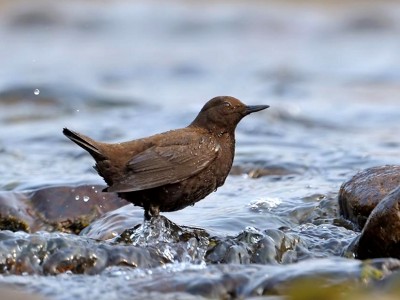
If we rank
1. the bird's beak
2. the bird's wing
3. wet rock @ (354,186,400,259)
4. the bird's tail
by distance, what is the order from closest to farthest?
wet rock @ (354,186,400,259) < the bird's tail < the bird's wing < the bird's beak

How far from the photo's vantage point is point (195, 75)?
18.7 metres

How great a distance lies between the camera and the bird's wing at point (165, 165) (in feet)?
22.7

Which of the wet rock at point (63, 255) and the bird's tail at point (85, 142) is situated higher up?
the bird's tail at point (85, 142)

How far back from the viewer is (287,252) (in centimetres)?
672

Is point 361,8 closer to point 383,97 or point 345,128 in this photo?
point 383,97

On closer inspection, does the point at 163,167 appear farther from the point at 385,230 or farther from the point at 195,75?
the point at 195,75

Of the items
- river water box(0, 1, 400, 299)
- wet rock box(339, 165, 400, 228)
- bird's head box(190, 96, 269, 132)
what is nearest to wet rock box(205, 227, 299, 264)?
river water box(0, 1, 400, 299)

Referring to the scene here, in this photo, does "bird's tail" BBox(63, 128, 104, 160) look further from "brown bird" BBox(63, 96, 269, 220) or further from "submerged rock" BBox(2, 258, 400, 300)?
"submerged rock" BBox(2, 258, 400, 300)

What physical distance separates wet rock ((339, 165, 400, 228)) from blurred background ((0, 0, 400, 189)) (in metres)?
2.16

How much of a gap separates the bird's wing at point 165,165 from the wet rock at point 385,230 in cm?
132

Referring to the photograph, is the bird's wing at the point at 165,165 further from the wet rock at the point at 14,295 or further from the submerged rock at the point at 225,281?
the wet rock at the point at 14,295

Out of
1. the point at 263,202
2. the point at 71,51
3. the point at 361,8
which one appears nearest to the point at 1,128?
the point at 263,202

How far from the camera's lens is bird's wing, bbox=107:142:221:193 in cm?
693

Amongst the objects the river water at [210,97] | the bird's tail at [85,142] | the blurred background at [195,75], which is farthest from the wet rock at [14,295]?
the blurred background at [195,75]
